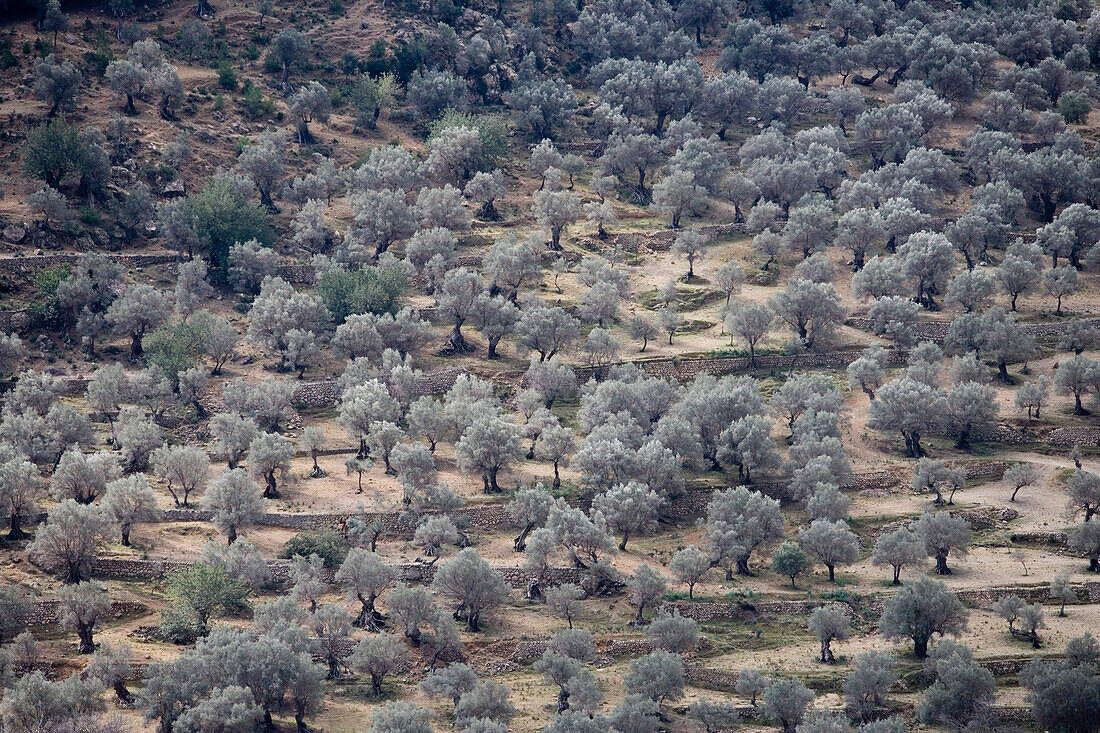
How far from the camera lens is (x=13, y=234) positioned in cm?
11906

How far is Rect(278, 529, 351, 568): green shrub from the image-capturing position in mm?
92875

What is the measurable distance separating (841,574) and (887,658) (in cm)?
1274

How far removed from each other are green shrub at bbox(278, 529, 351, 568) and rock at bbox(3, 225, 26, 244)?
1564 inches

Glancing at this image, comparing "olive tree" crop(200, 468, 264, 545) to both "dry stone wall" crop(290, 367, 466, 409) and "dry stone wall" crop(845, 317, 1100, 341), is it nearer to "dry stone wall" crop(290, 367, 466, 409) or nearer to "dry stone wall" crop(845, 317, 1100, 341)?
"dry stone wall" crop(290, 367, 466, 409)

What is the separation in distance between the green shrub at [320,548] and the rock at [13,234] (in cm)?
3972

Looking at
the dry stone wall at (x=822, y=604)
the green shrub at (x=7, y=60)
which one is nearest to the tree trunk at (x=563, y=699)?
the dry stone wall at (x=822, y=604)

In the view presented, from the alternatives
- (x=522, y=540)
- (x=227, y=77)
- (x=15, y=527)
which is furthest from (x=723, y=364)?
(x=227, y=77)

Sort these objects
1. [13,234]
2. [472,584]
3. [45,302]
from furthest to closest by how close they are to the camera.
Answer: [13,234]
[45,302]
[472,584]

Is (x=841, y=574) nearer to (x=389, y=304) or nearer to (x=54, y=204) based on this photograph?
(x=389, y=304)

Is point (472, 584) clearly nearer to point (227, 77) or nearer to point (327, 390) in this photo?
point (327, 390)

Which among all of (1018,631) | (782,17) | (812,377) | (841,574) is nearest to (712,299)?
(812,377)

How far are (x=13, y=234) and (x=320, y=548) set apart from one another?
4266 centimetres

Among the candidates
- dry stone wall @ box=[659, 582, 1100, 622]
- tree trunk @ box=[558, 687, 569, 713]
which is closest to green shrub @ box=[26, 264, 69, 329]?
dry stone wall @ box=[659, 582, 1100, 622]

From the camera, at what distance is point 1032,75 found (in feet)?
502
